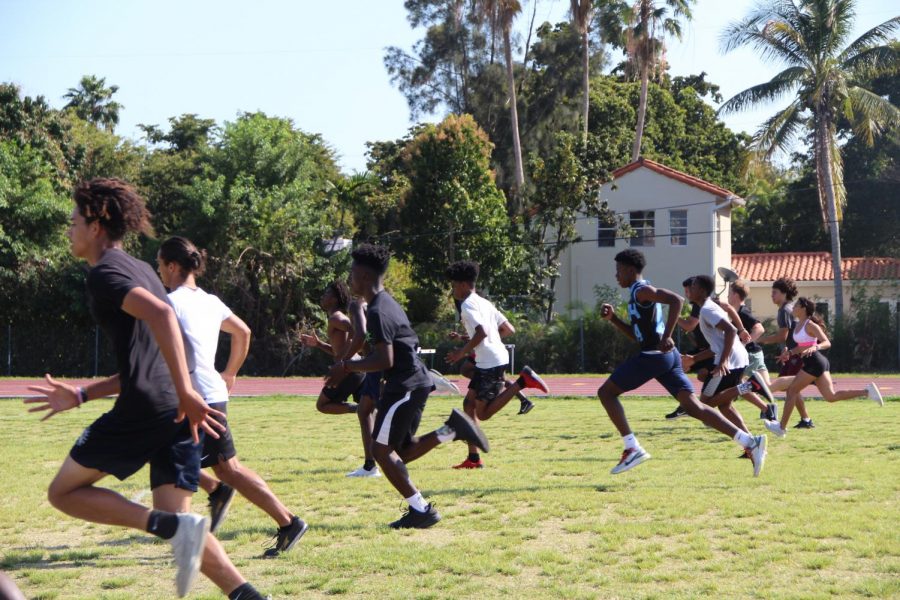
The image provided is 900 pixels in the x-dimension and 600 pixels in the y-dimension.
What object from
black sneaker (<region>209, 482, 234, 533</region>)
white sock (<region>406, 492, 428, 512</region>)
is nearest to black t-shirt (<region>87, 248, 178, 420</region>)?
black sneaker (<region>209, 482, 234, 533</region>)

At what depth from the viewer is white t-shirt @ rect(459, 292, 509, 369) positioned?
33.9 feet

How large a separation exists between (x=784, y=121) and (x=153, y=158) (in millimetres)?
26621

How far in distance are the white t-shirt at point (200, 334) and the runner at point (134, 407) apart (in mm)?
1066

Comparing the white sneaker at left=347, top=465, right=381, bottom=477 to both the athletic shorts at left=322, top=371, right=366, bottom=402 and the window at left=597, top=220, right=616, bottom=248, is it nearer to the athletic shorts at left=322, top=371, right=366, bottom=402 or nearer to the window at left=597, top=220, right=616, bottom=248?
the athletic shorts at left=322, top=371, right=366, bottom=402

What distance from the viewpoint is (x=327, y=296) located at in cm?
1086

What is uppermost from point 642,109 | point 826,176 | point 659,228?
point 642,109

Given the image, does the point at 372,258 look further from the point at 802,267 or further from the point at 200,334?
the point at 802,267

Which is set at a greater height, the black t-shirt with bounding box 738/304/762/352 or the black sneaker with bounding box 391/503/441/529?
the black t-shirt with bounding box 738/304/762/352

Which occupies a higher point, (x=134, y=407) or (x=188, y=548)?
(x=134, y=407)

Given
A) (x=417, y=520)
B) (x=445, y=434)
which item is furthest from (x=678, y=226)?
(x=417, y=520)

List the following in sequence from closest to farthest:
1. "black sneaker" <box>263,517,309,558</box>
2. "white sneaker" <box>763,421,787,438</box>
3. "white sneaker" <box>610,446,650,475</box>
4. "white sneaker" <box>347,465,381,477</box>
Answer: "black sneaker" <box>263,517,309,558</box> → "white sneaker" <box>610,446,650,475</box> → "white sneaker" <box>347,465,381,477</box> → "white sneaker" <box>763,421,787,438</box>

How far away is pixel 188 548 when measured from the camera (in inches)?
177

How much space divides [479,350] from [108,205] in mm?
6292

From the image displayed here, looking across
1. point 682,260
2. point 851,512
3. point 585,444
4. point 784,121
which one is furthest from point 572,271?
point 851,512
